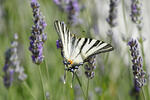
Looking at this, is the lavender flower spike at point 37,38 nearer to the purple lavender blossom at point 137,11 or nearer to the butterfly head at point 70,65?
the butterfly head at point 70,65

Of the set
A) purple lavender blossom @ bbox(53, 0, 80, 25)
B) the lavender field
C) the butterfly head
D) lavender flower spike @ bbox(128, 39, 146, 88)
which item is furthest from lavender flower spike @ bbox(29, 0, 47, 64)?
purple lavender blossom @ bbox(53, 0, 80, 25)

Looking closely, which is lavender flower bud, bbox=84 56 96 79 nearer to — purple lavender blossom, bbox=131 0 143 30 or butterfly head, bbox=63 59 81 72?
butterfly head, bbox=63 59 81 72

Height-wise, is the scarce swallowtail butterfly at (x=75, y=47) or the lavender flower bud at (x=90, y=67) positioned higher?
the scarce swallowtail butterfly at (x=75, y=47)

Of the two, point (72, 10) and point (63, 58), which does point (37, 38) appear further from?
point (72, 10)

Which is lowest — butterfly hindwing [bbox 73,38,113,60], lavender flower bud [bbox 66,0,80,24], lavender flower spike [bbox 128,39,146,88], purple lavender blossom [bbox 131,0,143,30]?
lavender flower spike [bbox 128,39,146,88]

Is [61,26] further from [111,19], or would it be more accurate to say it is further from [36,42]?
[111,19]

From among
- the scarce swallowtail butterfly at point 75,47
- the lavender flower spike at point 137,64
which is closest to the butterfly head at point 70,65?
the scarce swallowtail butterfly at point 75,47
